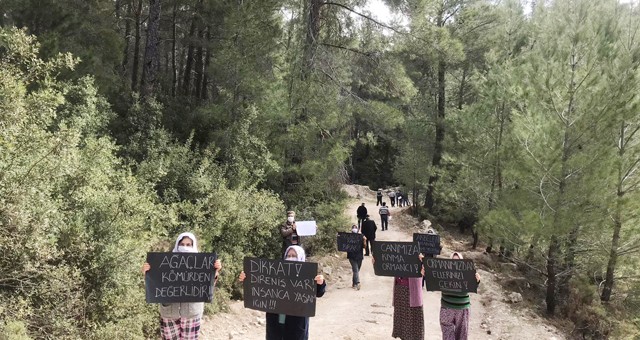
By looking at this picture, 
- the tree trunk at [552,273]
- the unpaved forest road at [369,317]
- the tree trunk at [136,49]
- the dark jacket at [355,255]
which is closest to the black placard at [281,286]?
the unpaved forest road at [369,317]

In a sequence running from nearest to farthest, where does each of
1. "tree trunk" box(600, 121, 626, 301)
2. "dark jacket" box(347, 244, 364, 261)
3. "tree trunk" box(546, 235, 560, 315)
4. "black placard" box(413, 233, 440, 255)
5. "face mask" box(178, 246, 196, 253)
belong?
"face mask" box(178, 246, 196, 253) < "black placard" box(413, 233, 440, 255) < "tree trunk" box(600, 121, 626, 301) < "dark jacket" box(347, 244, 364, 261) < "tree trunk" box(546, 235, 560, 315)

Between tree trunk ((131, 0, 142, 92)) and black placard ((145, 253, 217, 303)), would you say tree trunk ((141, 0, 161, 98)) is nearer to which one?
tree trunk ((131, 0, 142, 92))

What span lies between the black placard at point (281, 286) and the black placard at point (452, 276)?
2.07 m

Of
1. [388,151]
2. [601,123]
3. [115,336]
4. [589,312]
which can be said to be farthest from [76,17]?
[388,151]

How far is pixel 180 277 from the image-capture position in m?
4.88

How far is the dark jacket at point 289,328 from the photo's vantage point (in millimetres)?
4828

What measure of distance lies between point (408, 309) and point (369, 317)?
2444 millimetres

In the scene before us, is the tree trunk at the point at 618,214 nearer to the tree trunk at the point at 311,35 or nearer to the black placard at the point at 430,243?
the black placard at the point at 430,243

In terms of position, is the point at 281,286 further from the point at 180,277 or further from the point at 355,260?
the point at 355,260

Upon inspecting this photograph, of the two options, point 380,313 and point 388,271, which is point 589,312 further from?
point 388,271

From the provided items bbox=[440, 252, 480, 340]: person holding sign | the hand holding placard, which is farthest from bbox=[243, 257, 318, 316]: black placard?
bbox=[440, 252, 480, 340]: person holding sign

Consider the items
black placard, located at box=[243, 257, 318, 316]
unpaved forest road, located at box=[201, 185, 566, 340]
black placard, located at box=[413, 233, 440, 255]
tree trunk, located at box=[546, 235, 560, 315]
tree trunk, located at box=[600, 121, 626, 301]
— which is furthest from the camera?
tree trunk, located at box=[546, 235, 560, 315]

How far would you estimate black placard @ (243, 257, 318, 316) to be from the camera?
15.7 feet

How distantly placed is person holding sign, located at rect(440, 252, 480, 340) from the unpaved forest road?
2.19 m
